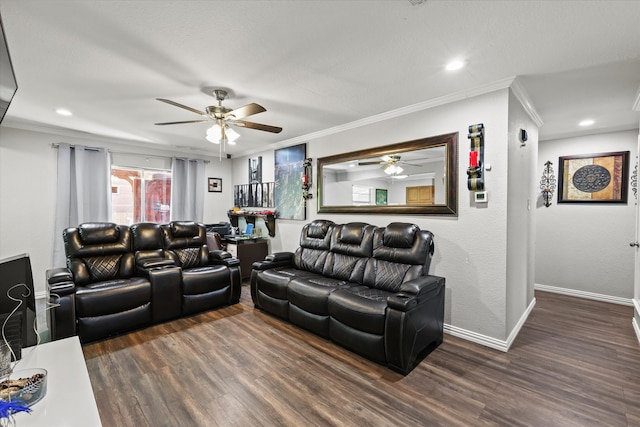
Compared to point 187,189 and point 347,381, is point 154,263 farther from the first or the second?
point 347,381

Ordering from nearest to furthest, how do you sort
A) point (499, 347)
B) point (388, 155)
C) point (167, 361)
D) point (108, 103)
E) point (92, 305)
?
point (167, 361)
point (499, 347)
point (92, 305)
point (108, 103)
point (388, 155)

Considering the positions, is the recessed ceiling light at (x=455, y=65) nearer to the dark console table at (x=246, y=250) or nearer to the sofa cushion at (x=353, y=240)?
the sofa cushion at (x=353, y=240)

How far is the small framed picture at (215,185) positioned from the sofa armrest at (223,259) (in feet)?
7.73

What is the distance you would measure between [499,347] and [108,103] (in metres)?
4.94

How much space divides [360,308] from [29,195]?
5139 mm

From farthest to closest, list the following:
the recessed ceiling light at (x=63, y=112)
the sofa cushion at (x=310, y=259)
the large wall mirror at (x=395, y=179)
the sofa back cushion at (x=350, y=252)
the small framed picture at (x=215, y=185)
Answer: the small framed picture at (x=215, y=185)
the sofa cushion at (x=310, y=259)
the recessed ceiling light at (x=63, y=112)
the sofa back cushion at (x=350, y=252)
the large wall mirror at (x=395, y=179)

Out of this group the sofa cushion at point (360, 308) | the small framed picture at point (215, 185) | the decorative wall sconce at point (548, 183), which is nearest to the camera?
the sofa cushion at point (360, 308)

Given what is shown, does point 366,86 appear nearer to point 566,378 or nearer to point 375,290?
point 375,290

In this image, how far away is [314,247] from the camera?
154 inches

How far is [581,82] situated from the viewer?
2.63 metres

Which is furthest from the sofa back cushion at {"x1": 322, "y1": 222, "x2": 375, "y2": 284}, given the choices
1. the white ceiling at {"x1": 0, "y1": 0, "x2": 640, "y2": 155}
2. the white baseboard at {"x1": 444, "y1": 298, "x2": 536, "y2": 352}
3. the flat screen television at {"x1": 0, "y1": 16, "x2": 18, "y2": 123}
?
the flat screen television at {"x1": 0, "y1": 16, "x2": 18, "y2": 123}

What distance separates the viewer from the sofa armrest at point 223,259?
405 centimetres

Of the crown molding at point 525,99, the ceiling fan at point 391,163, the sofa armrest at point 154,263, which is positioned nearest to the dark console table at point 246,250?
the sofa armrest at point 154,263

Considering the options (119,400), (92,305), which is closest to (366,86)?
(119,400)
